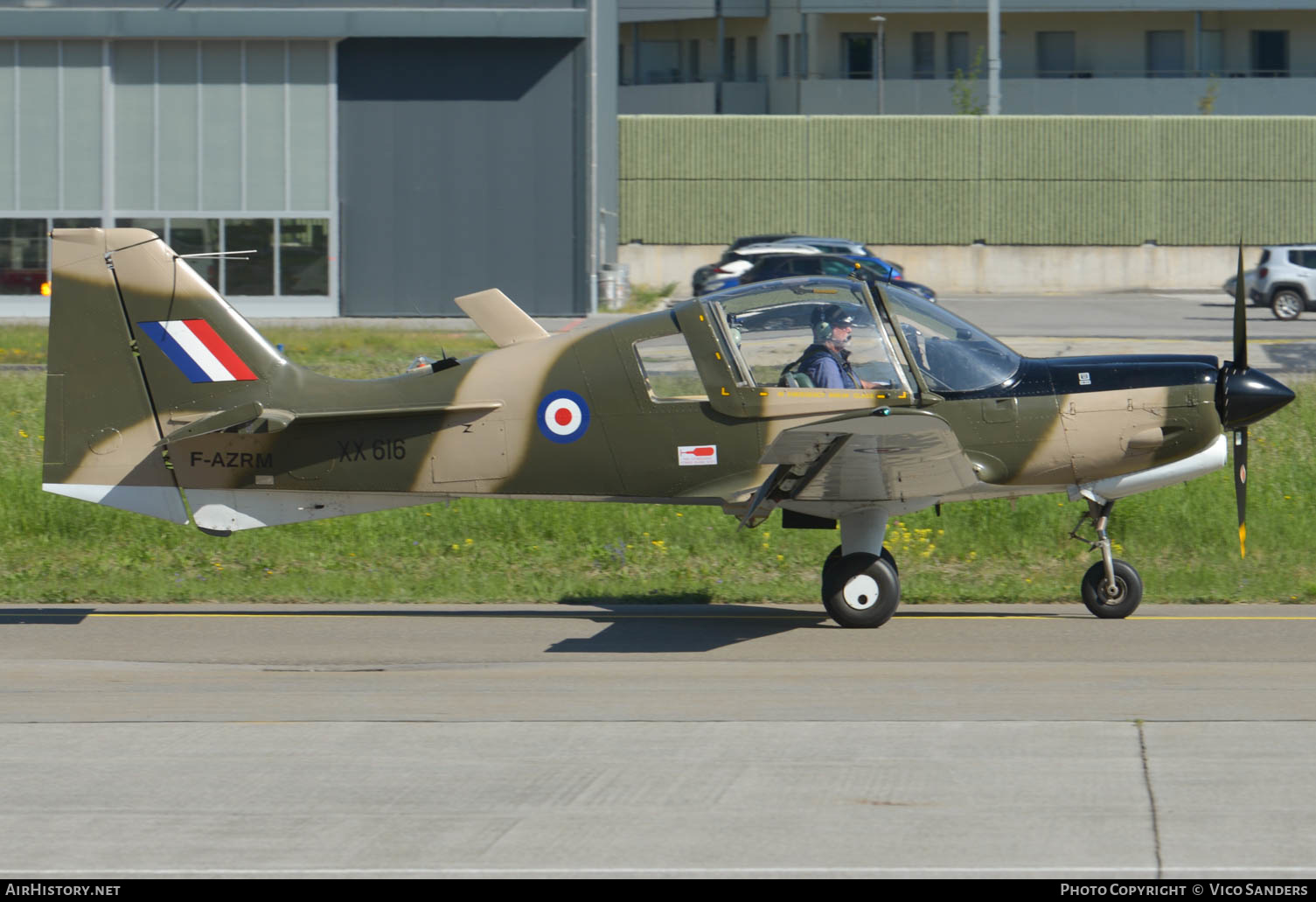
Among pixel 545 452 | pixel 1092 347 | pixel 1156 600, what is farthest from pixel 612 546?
pixel 1092 347

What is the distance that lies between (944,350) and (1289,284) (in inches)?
1131

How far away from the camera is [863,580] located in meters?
10.3

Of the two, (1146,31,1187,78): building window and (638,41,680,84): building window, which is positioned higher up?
(638,41,680,84): building window

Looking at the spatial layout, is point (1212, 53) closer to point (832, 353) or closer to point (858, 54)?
point (858, 54)

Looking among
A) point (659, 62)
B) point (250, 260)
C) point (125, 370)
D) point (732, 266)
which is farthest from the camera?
point (659, 62)

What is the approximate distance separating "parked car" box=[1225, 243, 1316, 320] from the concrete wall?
46.6 ft

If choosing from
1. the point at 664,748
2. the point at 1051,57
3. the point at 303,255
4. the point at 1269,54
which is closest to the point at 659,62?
the point at 1051,57

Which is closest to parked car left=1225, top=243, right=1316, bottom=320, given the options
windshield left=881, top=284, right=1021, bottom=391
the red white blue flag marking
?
windshield left=881, top=284, right=1021, bottom=391

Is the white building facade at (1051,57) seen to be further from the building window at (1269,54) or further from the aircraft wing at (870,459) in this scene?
the aircraft wing at (870,459)

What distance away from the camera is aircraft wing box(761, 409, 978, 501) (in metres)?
8.98

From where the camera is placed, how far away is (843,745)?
7285 millimetres

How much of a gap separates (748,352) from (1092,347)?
16.2 metres

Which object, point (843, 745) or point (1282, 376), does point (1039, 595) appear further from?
point (1282, 376)

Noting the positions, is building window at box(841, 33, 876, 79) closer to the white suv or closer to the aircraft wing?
the white suv
